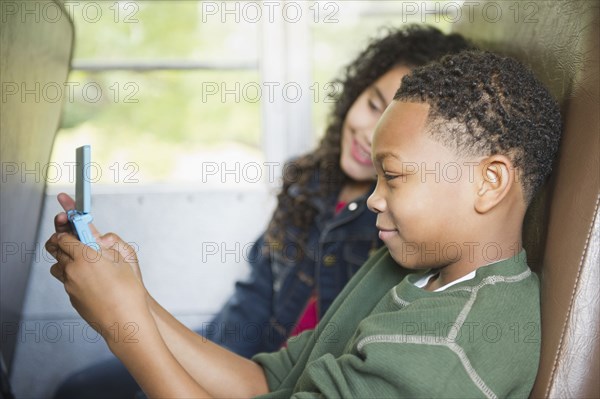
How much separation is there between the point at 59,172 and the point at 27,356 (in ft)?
1.58

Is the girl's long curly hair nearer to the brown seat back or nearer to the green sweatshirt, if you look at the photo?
the brown seat back

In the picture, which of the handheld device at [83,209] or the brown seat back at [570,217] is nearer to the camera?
the brown seat back at [570,217]

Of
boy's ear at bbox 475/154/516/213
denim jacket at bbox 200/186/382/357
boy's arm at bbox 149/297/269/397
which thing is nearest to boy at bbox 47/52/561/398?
boy's ear at bbox 475/154/516/213

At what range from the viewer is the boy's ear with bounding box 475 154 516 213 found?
2.60 ft

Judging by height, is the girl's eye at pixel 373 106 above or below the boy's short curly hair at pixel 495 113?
above

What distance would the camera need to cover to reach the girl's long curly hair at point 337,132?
145 centimetres

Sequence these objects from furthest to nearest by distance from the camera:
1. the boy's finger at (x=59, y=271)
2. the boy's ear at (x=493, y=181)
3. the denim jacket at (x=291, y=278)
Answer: the denim jacket at (x=291, y=278)
the boy's finger at (x=59, y=271)
the boy's ear at (x=493, y=181)

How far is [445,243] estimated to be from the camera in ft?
2.69

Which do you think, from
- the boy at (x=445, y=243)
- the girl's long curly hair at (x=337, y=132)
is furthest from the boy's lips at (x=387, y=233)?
the girl's long curly hair at (x=337, y=132)

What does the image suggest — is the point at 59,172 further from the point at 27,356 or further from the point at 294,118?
the point at 294,118

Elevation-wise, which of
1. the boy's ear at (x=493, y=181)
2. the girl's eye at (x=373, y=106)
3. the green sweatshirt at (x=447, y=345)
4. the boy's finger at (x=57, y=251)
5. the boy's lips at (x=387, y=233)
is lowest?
the green sweatshirt at (x=447, y=345)

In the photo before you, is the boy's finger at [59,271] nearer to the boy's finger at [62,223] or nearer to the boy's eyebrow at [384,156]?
the boy's finger at [62,223]

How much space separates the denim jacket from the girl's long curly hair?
29mm

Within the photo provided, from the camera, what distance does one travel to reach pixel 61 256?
34.6 inches
